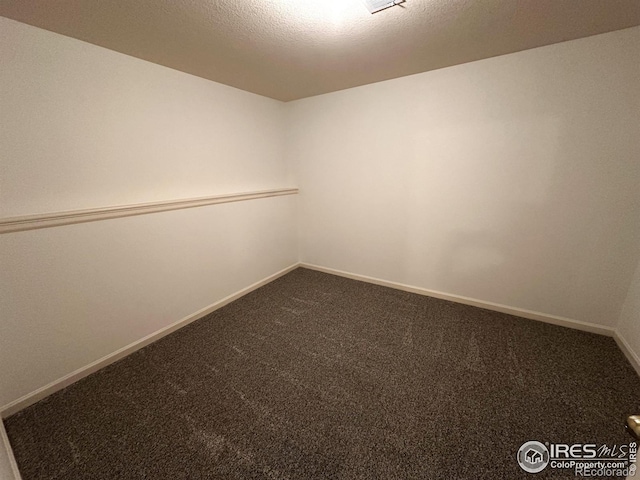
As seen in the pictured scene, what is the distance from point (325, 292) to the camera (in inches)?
111

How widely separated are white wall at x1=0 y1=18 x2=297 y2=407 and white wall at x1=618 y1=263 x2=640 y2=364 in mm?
3297

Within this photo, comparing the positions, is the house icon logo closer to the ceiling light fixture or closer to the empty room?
the empty room

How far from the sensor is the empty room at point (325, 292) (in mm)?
1272

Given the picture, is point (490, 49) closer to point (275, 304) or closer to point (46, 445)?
point (275, 304)

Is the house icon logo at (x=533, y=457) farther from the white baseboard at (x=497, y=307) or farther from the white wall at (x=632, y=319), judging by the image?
the white baseboard at (x=497, y=307)

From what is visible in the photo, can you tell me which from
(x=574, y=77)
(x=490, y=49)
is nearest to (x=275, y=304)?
(x=490, y=49)

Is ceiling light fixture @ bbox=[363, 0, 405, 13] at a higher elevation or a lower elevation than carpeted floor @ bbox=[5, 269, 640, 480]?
higher

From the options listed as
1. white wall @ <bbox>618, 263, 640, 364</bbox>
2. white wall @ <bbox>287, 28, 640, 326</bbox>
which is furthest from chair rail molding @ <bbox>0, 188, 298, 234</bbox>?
white wall @ <bbox>618, 263, 640, 364</bbox>

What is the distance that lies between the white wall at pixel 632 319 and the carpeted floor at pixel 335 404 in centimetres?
11

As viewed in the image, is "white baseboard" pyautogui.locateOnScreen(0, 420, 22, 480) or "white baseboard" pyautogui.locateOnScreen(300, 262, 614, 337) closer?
"white baseboard" pyautogui.locateOnScreen(0, 420, 22, 480)

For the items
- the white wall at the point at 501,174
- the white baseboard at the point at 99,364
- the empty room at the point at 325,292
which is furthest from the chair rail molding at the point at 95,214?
the white wall at the point at 501,174

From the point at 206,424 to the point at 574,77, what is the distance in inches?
130

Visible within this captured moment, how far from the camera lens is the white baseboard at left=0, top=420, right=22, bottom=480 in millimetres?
Result: 1120
